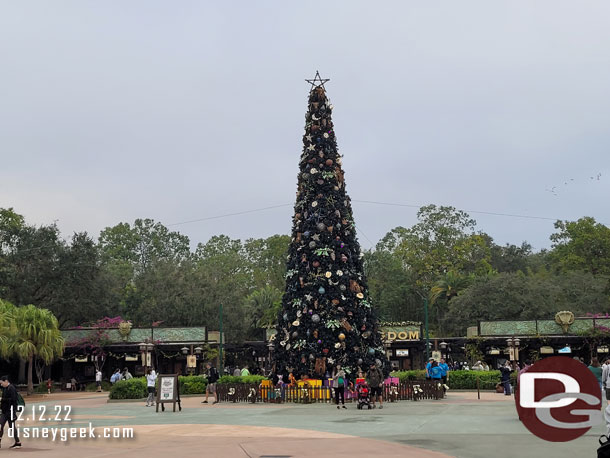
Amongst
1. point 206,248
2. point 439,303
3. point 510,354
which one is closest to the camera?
point 510,354

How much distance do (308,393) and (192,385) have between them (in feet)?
34.4

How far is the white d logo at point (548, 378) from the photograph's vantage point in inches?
370

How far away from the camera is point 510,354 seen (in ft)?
141

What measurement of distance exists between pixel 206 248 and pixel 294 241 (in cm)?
6612

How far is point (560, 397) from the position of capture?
31.8ft

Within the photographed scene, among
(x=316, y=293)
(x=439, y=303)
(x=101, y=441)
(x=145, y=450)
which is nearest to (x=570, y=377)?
(x=145, y=450)

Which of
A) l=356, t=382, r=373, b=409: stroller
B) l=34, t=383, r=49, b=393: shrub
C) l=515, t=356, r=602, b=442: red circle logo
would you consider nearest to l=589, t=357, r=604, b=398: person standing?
l=356, t=382, r=373, b=409: stroller

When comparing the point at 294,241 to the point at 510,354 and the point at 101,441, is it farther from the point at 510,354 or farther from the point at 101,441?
the point at 510,354

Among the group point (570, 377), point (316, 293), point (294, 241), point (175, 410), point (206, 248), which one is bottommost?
point (175, 410)

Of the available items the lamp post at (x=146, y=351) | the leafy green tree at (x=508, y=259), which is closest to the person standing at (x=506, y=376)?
the lamp post at (x=146, y=351)

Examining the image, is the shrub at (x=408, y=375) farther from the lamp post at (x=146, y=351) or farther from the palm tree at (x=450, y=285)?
the palm tree at (x=450, y=285)

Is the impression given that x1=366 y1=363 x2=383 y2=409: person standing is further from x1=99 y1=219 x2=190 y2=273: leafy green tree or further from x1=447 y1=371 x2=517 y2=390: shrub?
x1=99 y1=219 x2=190 y2=273: leafy green tree

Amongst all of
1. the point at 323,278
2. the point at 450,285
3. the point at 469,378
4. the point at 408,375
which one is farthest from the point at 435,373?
the point at 450,285

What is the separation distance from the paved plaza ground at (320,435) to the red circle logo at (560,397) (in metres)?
0.63
